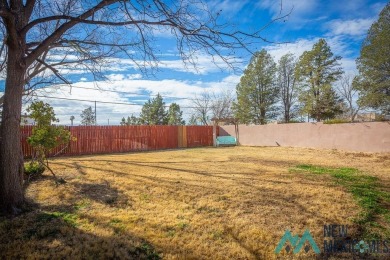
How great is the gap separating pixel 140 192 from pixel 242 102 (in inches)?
839

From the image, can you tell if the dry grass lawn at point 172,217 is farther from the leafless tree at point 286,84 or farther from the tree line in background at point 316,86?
the leafless tree at point 286,84

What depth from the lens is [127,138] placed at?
14820mm

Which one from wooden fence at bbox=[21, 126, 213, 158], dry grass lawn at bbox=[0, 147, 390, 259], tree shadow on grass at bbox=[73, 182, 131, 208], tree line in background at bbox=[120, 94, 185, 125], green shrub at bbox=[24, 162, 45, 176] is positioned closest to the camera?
dry grass lawn at bbox=[0, 147, 390, 259]

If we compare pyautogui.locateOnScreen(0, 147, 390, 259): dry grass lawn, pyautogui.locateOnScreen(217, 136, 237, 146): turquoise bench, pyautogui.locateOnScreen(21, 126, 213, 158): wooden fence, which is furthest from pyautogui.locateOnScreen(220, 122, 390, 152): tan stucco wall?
pyautogui.locateOnScreen(0, 147, 390, 259): dry grass lawn

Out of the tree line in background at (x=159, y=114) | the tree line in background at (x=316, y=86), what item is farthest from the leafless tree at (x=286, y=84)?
the tree line in background at (x=159, y=114)

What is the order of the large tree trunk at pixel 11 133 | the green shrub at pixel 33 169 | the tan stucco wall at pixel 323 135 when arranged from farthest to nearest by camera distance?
the tan stucco wall at pixel 323 135 < the green shrub at pixel 33 169 < the large tree trunk at pixel 11 133

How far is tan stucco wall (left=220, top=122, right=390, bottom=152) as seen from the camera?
11.5 metres

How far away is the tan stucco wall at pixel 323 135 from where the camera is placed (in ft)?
37.9

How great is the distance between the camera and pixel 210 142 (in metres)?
20.1

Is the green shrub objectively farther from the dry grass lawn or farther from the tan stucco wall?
the tan stucco wall

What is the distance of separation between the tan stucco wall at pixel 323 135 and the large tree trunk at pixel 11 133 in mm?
14441

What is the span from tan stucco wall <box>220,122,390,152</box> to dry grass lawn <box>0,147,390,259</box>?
7729mm

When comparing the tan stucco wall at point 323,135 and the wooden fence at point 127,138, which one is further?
the wooden fence at point 127,138

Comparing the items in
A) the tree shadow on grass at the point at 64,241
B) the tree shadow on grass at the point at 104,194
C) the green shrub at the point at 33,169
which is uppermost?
the green shrub at the point at 33,169
